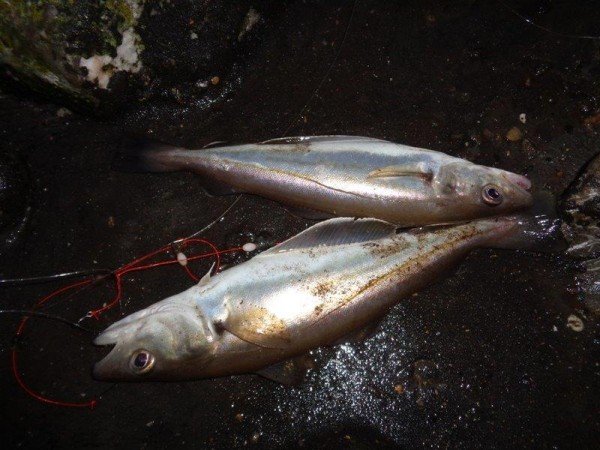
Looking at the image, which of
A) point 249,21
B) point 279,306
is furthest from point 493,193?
point 249,21

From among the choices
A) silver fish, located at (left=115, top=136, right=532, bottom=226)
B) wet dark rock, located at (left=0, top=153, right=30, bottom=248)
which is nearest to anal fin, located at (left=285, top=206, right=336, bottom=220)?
silver fish, located at (left=115, top=136, right=532, bottom=226)

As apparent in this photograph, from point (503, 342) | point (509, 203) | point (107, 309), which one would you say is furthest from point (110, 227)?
point (503, 342)

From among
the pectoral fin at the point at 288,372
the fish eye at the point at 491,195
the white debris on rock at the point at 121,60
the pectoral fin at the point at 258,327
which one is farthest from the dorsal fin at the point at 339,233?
the white debris on rock at the point at 121,60

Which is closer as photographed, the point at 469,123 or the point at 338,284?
the point at 338,284

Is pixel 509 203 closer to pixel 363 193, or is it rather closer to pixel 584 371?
pixel 363 193

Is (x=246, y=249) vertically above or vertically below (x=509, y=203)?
below

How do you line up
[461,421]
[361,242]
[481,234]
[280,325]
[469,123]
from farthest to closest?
[469,123]
[461,421]
[481,234]
[361,242]
[280,325]

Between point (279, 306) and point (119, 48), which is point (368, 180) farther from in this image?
point (119, 48)
